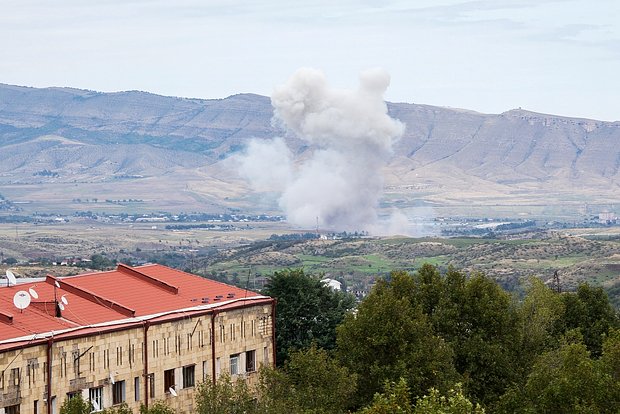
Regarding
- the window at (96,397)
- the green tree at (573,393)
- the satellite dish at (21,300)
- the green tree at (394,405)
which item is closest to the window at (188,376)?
the window at (96,397)

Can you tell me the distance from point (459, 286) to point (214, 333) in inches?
485

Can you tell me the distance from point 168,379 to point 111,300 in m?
4.25

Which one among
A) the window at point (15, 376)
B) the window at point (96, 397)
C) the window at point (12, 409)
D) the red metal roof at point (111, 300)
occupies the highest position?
the red metal roof at point (111, 300)

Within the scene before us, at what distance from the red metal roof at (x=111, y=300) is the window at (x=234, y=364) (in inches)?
99.9

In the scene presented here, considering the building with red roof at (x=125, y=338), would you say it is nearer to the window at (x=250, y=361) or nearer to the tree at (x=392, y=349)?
the window at (x=250, y=361)

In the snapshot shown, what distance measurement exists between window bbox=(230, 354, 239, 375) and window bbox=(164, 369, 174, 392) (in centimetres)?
478

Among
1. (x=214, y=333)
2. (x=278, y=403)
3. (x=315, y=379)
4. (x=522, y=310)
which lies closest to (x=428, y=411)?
(x=278, y=403)

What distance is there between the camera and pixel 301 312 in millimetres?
77188

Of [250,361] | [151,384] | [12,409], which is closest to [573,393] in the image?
[151,384]

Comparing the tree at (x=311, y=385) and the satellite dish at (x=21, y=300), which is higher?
the satellite dish at (x=21, y=300)

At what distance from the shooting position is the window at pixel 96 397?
55562 millimetres

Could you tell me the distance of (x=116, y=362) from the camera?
56875mm

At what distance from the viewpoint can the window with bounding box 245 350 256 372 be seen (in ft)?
218

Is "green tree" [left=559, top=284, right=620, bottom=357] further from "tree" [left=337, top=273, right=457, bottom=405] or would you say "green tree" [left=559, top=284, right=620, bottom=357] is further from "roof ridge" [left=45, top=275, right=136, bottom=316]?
"roof ridge" [left=45, top=275, right=136, bottom=316]
